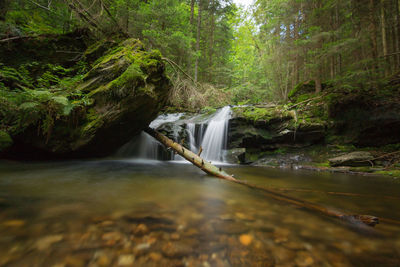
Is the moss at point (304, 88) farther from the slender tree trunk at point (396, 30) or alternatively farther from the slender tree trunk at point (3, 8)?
the slender tree trunk at point (3, 8)

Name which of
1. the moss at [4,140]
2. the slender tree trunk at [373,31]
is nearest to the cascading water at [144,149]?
the moss at [4,140]

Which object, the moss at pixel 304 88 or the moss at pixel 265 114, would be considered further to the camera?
the moss at pixel 304 88

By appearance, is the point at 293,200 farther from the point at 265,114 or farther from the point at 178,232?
the point at 265,114

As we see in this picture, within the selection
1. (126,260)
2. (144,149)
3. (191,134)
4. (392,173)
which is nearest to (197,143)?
(191,134)

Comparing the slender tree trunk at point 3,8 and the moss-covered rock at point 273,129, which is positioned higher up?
the slender tree trunk at point 3,8

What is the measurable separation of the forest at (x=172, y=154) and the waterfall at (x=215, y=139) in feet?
0.23

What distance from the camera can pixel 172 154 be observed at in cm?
824

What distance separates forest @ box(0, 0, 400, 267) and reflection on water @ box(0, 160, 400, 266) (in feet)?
0.05

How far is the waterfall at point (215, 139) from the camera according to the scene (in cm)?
850

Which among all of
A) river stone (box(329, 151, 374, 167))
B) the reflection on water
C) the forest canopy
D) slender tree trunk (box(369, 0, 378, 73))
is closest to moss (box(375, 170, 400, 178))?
river stone (box(329, 151, 374, 167))

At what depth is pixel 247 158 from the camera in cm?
825

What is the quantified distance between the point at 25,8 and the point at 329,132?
13035 mm

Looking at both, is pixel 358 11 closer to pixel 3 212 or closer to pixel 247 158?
pixel 247 158

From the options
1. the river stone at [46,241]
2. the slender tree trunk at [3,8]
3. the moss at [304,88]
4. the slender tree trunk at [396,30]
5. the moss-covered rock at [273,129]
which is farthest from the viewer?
the moss at [304,88]
